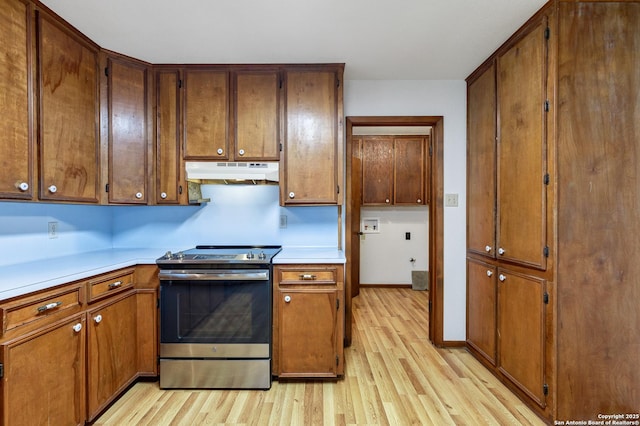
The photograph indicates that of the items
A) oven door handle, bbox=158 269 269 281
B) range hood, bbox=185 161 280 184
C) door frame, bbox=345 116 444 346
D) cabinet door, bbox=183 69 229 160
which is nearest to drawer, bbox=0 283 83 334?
oven door handle, bbox=158 269 269 281

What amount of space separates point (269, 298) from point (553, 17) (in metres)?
2.38

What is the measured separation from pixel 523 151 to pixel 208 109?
2.25 meters

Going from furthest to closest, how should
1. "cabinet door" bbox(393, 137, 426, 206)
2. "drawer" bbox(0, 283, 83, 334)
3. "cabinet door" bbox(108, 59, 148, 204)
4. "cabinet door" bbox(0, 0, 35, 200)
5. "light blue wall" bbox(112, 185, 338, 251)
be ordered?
"cabinet door" bbox(393, 137, 426, 206), "light blue wall" bbox(112, 185, 338, 251), "cabinet door" bbox(108, 59, 148, 204), "cabinet door" bbox(0, 0, 35, 200), "drawer" bbox(0, 283, 83, 334)

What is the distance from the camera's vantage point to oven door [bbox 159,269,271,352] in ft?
6.77

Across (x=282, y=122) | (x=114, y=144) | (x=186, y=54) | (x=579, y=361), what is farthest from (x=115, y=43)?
(x=579, y=361)

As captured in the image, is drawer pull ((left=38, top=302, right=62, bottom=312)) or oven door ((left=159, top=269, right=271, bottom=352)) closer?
drawer pull ((left=38, top=302, right=62, bottom=312))

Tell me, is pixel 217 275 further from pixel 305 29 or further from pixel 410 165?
pixel 410 165

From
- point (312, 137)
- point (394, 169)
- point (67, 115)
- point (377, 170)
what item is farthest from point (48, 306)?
point (394, 169)

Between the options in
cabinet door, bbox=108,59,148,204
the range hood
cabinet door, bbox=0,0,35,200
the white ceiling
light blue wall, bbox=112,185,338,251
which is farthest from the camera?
light blue wall, bbox=112,185,338,251

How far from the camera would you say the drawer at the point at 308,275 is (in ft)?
6.88

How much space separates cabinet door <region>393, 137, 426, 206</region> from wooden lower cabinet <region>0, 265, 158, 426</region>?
137 inches

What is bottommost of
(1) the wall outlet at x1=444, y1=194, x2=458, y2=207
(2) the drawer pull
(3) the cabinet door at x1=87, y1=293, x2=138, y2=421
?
(3) the cabinet door at x1=87, y1=293, x2=138, y2=421

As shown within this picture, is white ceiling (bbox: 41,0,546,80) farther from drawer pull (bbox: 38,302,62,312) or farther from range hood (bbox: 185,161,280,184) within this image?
drawer pull (bbox: 38,302,62,312)

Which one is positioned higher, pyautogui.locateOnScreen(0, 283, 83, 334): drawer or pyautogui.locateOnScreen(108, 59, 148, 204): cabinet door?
pyautogui.locateOnScreen(108, 59, 148, 204): cabinet door
